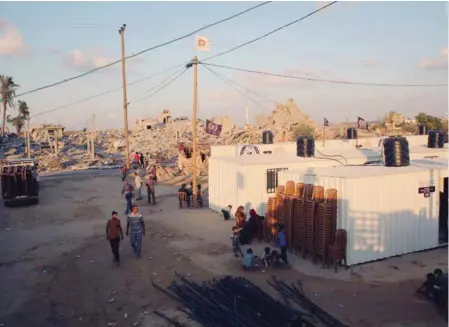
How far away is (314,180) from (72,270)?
7480 mm

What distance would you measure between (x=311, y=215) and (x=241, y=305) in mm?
4314

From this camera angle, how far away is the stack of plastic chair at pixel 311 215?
12273mm

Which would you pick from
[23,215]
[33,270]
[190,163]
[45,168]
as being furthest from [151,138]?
[33,270]

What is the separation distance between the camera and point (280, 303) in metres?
8.94

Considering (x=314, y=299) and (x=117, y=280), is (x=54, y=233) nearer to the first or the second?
(x=117, y=280)

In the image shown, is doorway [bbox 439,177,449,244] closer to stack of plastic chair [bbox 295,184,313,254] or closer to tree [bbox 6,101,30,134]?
stack of plastic chair [bbox 295,184,313,254]

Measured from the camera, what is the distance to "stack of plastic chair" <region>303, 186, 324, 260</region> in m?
12.3

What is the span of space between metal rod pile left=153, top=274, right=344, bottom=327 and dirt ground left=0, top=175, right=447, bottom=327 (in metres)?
0.38

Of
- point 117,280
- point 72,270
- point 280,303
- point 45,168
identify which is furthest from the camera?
point 45,168

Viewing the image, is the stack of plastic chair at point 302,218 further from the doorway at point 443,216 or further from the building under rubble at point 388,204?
the doorway at point 443,216

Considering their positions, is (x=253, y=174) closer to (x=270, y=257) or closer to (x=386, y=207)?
(x=270, y=257)

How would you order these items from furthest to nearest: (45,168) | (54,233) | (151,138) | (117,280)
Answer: (151,138) < (45,168) < (54,233) < (117,280)

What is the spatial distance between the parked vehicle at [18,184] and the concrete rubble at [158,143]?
11.2 m

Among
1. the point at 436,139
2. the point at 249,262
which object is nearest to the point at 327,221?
the point at 249,262
